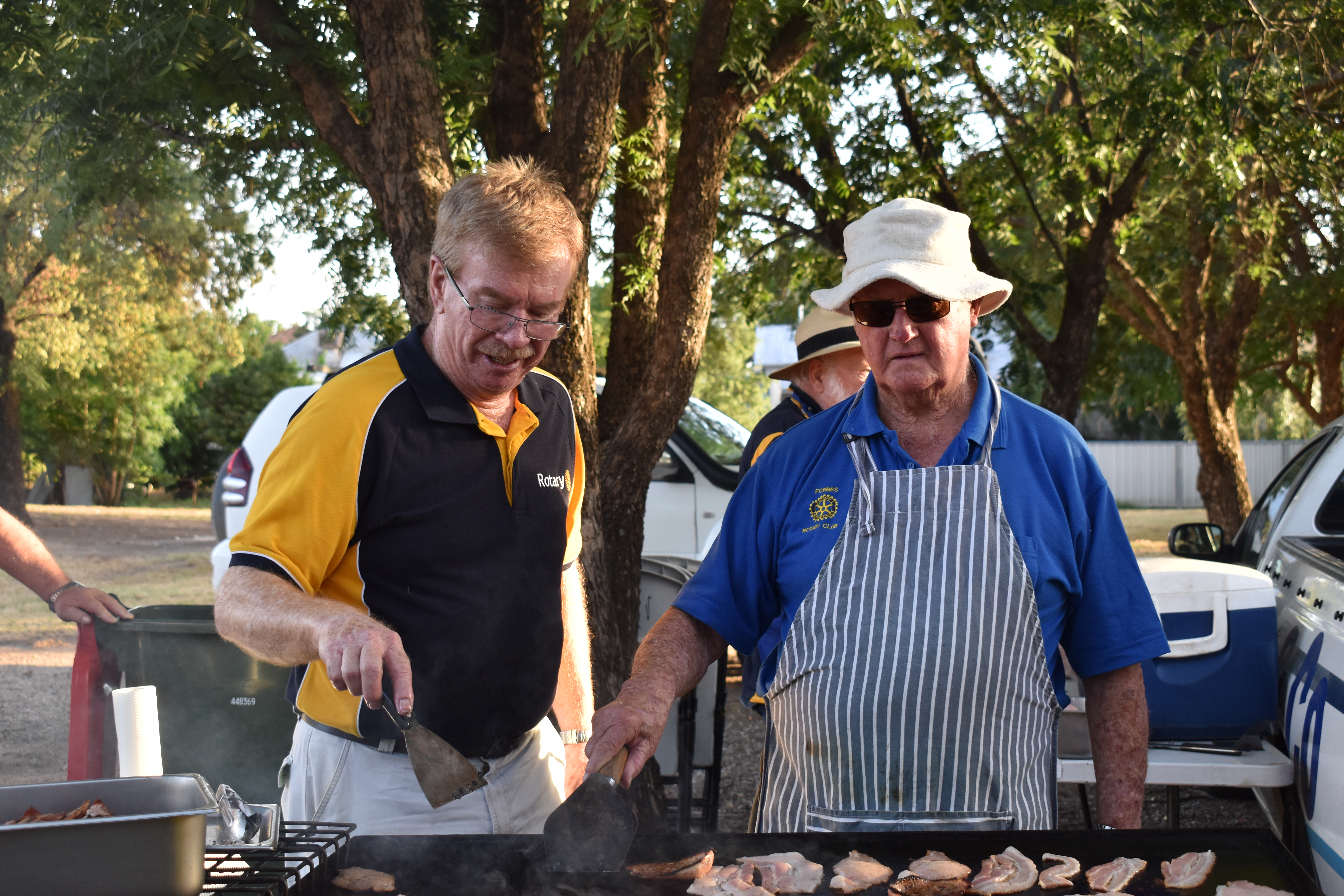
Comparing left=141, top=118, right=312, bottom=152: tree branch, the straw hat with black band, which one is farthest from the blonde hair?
left=141, top=118, right=312, bottom=152: tree branch

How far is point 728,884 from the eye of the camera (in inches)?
75.2

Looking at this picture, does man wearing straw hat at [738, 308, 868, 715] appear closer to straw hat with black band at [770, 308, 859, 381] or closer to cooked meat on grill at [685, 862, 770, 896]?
straw hat with black band at [770, 308, 859, 381]

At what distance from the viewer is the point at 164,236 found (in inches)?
750

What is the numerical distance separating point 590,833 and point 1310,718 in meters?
1.83

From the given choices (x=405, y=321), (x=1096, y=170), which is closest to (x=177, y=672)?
(x=405, y=321)

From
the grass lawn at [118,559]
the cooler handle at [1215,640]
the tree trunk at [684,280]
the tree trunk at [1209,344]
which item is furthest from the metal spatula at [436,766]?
the tree trunk at [1209,344]

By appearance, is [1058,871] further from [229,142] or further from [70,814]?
[229,142]

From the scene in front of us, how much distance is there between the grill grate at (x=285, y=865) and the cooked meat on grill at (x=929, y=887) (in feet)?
3.12

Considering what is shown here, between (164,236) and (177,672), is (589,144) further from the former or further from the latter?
(164,236)

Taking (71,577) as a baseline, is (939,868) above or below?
above

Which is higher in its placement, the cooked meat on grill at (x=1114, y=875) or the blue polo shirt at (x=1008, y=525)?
the blue polo shirt at (x=1008, y=525)

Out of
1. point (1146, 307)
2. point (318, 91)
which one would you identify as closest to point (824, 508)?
point (318, 91)

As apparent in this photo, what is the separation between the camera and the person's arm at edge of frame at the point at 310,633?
175 centimetres

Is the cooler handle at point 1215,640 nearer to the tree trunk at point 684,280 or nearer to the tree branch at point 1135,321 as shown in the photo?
the tree trunk at point 684,280
